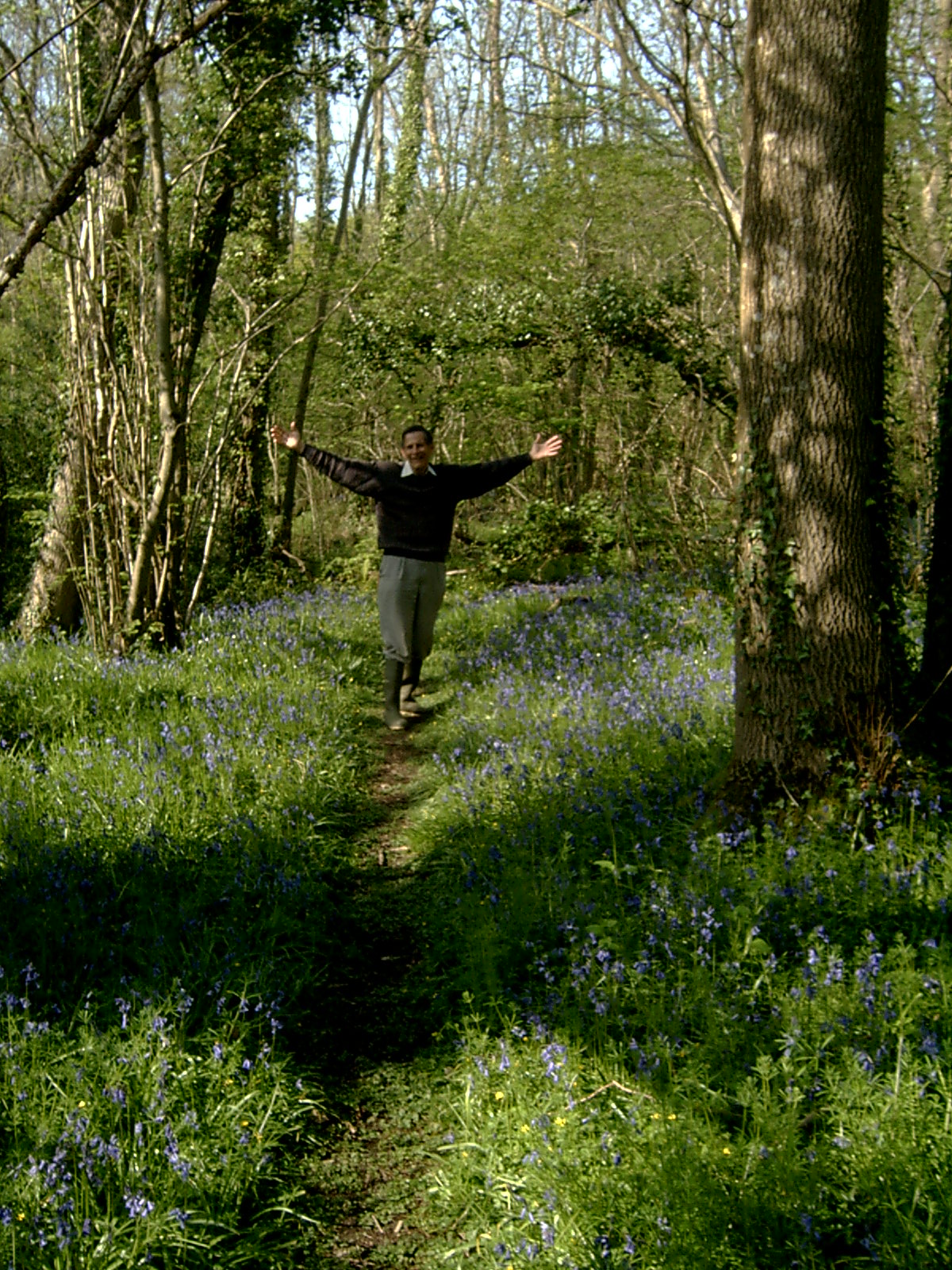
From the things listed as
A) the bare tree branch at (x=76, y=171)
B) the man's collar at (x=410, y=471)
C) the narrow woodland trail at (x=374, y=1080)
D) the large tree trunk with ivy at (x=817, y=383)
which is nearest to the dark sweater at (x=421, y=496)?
the man's collar at (x=410, y=471)

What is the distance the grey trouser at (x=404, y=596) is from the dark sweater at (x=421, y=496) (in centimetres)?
9

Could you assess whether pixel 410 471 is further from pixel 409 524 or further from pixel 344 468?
pixel 344 468

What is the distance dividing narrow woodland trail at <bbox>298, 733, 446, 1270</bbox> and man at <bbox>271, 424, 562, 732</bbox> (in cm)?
270

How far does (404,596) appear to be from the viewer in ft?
27.8

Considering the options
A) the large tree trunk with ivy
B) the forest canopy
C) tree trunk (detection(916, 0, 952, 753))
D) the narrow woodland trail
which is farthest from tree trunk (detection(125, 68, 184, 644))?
tree trunk (detection(916, 0, 952, 753))

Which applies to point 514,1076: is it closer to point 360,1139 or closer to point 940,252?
point 360,1139

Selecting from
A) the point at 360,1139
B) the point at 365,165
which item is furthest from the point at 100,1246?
the point at 365,165

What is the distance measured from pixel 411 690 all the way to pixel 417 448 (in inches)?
72.4

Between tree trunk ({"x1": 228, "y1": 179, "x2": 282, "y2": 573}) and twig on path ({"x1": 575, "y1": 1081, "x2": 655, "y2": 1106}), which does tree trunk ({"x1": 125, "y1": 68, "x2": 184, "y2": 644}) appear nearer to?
tree trunk ({"x1": 228, "y1": 179, "x2": 282, "y2": 573})

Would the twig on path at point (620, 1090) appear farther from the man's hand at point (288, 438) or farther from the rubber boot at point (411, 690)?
the man's hand at point (288, 438)

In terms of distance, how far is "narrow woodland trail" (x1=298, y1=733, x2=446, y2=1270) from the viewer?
131 inches

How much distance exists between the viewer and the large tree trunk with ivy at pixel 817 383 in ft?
15.5

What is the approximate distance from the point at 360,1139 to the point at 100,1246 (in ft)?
3.64

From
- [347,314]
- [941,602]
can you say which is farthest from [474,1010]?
[347,314]
